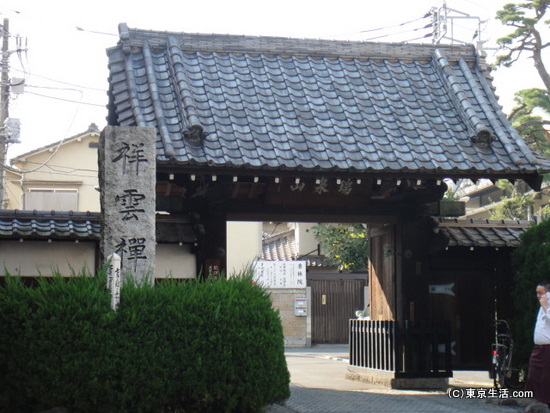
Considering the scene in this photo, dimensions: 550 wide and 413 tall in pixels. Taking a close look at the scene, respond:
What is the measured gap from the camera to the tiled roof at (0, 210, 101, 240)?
43.2 ft

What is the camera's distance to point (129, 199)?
954 centimetres

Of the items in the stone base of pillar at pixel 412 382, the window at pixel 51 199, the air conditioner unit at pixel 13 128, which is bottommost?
the stone base of pillar at pixel 412 382

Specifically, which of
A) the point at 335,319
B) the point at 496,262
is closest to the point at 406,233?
the point at 496,262

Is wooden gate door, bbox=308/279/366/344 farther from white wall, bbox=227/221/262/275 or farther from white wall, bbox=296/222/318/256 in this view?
white wall, bbox=296/222/318/256

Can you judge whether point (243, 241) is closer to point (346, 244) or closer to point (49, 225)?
point (346, 244)

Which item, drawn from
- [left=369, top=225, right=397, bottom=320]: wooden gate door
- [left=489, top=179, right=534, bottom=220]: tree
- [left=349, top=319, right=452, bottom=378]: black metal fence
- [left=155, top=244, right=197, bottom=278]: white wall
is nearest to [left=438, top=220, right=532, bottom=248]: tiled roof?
[left=369, top=225, right=397, bottom=320]: wooden gate door

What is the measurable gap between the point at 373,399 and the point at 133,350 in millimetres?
5364

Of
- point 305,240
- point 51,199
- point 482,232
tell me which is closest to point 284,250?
point 305,240

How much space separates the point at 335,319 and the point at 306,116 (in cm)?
1858

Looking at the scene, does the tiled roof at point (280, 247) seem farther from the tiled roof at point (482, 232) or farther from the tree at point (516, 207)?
the tiled roof at point (482, 232)

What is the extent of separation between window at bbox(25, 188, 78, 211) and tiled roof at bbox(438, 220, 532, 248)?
22.4 meters

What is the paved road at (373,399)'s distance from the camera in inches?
444

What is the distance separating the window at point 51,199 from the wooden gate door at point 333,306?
1116 centimetres

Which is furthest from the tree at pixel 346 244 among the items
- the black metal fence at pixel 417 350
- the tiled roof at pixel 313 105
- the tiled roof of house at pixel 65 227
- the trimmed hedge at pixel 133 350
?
the trimmed hedge at pixel 133 350
